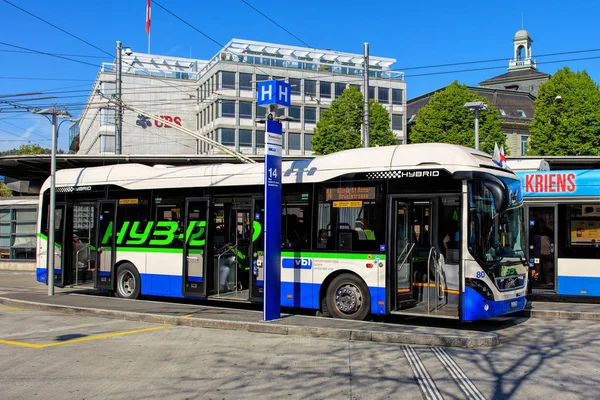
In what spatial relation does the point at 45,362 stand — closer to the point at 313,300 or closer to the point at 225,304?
the point at 313,300

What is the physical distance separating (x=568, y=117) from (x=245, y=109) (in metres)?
37.6

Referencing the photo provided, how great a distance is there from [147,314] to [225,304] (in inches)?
123

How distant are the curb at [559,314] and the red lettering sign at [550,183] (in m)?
3.35

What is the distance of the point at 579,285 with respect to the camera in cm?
1420

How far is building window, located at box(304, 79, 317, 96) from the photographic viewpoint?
75000 mm

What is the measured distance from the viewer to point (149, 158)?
84.8 ft

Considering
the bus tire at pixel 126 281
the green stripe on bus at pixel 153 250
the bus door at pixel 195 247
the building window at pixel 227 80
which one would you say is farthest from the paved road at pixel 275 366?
the building window at pixel 227 80

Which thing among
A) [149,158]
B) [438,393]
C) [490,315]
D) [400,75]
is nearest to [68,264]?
[149,158]

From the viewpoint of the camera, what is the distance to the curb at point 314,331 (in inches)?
376

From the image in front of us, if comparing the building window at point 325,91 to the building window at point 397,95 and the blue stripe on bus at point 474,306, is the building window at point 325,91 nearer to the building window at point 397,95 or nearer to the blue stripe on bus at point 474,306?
the building window at point 397,95

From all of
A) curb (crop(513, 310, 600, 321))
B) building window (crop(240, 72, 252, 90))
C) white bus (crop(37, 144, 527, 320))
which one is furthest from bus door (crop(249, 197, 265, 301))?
building window (crop(240, 72, 252, 90))

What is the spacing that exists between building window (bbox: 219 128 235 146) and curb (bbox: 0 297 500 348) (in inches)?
2329

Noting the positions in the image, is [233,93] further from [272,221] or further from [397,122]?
[272,221]

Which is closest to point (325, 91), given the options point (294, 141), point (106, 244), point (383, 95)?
point (294, 141)
